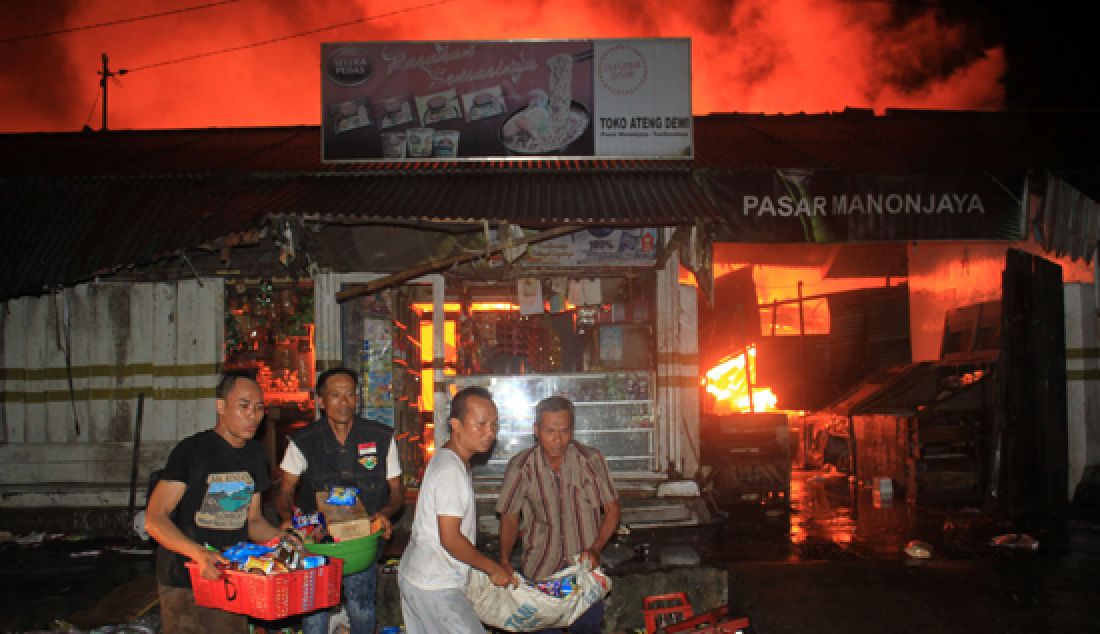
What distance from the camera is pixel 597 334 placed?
410 inches

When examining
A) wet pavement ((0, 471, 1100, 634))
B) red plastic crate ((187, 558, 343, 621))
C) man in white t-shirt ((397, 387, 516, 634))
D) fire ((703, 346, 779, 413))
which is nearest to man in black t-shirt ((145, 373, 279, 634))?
red plastic crate ((187, 558, 343, 621))

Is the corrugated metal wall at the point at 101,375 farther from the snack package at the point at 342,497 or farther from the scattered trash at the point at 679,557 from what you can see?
the scattered trash at the point at 679,557

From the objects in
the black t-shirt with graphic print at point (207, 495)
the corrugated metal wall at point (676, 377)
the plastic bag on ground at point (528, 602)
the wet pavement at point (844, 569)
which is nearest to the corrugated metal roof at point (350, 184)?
the corrugated metal wall at point (676, 377)

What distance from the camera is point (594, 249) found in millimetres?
10070

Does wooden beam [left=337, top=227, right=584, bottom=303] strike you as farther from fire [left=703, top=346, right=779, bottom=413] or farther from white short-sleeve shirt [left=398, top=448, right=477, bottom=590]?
fire [left=703, top=346, right=779, bottom=413]

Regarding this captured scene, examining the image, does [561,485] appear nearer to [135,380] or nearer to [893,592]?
[893,592]

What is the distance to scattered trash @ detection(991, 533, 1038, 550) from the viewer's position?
837 centimetres

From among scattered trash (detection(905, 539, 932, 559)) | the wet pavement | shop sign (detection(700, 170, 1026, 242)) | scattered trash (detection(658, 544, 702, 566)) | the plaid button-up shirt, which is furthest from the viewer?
shop sign (detection(700, 170, 1026, 242))

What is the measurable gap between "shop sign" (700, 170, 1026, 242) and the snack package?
598 centimetres

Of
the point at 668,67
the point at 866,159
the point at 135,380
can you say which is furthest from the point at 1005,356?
the point at 135,380

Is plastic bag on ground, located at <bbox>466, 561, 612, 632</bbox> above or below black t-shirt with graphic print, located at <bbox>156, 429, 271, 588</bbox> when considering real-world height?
below

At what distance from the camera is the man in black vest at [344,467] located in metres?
5.39

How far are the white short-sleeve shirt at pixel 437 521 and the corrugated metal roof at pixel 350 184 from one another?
15.5ft

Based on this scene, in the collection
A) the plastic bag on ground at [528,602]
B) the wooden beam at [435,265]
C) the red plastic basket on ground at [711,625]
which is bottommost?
the red plastic basket on ground at [711,625]
